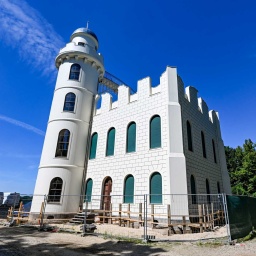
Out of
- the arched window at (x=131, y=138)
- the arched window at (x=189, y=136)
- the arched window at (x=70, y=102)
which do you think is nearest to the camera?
the arched window at (x=189, y=136)

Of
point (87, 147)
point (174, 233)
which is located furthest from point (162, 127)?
point (87, 147)

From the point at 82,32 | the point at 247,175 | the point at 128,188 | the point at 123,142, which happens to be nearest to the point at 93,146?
the point at 123,142

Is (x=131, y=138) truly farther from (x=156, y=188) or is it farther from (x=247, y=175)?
(x=247, y=175)

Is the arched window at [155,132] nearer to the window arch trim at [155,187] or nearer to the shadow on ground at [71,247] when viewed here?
the window arch trim at [155,187]

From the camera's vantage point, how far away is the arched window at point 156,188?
509 inches

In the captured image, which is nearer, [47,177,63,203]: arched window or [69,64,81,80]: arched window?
[47,177,63,203]: arched window

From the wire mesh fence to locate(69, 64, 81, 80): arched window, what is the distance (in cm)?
1188

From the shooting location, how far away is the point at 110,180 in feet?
53.9

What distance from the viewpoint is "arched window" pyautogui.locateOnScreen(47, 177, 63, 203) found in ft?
52.7

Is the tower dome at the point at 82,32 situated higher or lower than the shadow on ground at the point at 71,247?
higher

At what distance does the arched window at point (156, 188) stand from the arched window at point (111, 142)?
16.0 ft

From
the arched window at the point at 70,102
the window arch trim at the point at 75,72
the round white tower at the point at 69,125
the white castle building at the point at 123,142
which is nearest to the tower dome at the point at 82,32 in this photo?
the round white tower at the point at 69,125

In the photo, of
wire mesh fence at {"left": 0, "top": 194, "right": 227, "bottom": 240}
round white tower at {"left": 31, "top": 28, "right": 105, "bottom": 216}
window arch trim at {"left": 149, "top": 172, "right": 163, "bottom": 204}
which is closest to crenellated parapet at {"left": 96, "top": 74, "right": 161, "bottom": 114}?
round white tower at {"left": 31, "top": 28, "right": 105, "bottom": 216}

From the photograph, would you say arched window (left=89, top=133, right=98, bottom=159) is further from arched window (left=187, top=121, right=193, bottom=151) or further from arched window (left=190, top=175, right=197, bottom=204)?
arched window (left=190, top=175, right=197, bottom=204)
